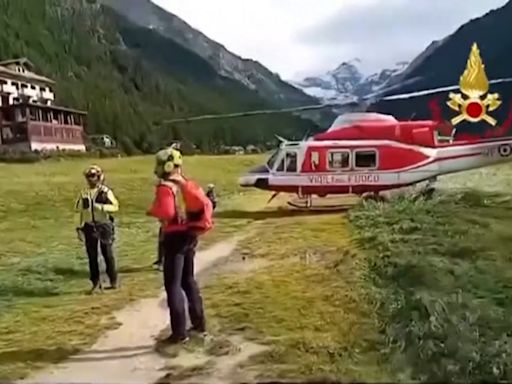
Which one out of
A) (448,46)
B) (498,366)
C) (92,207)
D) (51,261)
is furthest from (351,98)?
(498,366)

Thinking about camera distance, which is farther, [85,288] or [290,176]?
[290,176]

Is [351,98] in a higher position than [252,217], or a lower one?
higher

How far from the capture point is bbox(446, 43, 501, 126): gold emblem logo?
438 cm

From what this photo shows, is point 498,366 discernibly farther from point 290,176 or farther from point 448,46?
point 290,176

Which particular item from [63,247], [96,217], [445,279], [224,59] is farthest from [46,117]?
[445,279]

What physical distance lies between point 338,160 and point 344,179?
17 cm

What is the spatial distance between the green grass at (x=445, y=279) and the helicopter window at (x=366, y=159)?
43 centimetres

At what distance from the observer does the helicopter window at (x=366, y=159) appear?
6.04 metres

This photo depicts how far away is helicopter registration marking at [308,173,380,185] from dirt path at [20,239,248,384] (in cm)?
289

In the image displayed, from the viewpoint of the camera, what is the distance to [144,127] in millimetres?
4676

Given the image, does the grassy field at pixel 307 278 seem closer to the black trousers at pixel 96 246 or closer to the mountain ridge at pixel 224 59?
the black trousers at pixel 96 246

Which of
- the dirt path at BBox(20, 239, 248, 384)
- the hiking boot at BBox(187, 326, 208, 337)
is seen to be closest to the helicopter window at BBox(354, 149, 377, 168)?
the dirt path at BBox(20, 239, 248, 384)

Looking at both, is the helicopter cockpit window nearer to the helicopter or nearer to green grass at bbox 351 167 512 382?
the helicopter

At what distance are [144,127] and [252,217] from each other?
1589 mm
